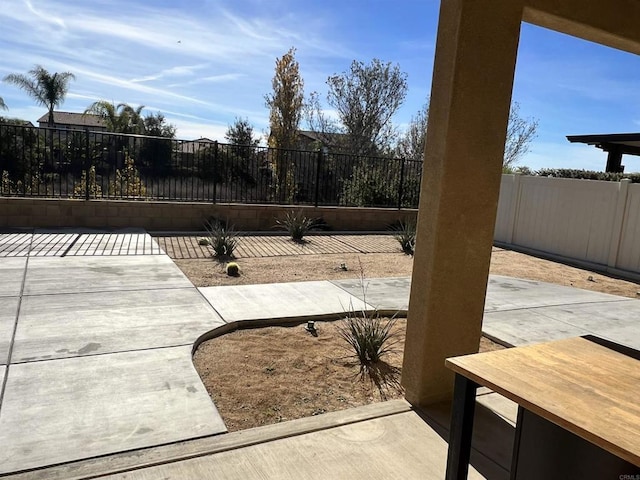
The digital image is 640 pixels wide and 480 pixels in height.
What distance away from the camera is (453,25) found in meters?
3.19

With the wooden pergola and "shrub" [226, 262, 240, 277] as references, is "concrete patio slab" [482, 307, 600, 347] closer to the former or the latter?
the wooden pergola

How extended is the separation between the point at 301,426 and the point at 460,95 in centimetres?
245

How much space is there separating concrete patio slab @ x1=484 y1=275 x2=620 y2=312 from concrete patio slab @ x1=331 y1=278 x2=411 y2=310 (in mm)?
1169

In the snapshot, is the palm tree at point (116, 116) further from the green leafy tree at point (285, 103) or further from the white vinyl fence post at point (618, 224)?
the white vinyl fence post at point (618, 224)

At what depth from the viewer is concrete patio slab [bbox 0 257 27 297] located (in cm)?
578

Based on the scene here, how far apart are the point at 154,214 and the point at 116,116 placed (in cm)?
1879

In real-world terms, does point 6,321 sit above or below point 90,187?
below

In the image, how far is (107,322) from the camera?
16.1 ft

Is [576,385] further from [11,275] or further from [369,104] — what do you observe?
[369,104]

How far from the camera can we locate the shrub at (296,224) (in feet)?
37.1

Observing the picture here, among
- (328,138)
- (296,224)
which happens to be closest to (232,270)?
(296,224)

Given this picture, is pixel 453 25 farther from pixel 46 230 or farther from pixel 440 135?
pixel 46 230

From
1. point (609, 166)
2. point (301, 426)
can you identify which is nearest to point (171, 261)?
point (301, 426)

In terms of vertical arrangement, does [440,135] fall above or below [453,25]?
below
